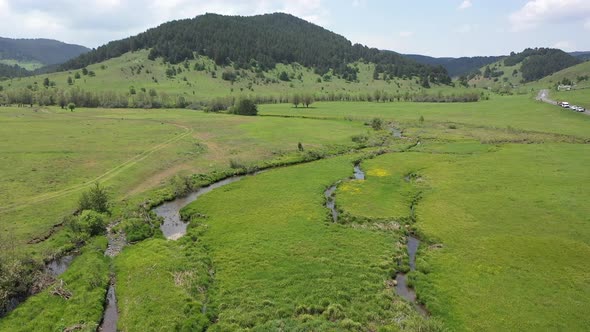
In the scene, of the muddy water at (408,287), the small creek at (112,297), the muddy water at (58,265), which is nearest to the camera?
the small creek at (112,297)

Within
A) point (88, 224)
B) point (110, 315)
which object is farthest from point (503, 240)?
point (88, 224)

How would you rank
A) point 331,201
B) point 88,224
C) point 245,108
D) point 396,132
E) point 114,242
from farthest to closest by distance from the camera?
1. point 245,108
2. point 396,132
3. point 331,201
4. point 88,224
5. point 114,242

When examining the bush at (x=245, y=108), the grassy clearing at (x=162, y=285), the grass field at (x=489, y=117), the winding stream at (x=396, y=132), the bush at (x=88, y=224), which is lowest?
the grassy clearing at (x=162, y=285)

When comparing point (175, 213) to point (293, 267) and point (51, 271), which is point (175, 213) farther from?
point (293, 267)

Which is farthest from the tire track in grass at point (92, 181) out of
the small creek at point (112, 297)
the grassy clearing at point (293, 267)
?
the grassy clearing at point (293, 267)

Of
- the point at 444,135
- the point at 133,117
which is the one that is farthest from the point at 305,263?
the point at 133,117

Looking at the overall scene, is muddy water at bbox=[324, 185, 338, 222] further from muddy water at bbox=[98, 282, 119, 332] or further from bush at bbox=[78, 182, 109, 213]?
bush at bbox=[78, 182, 109, 213]

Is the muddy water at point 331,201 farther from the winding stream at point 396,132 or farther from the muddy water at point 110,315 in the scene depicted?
the winding stream at point 396,132
